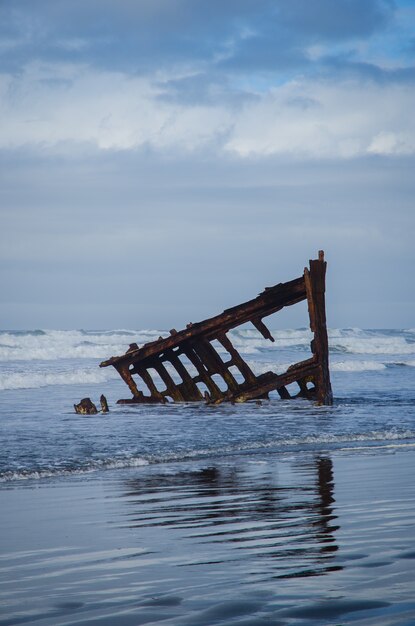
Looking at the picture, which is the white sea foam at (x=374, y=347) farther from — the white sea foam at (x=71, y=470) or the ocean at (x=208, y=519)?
the white sea foam at (x=71, y=470)

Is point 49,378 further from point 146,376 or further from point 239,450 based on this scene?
point 239,450

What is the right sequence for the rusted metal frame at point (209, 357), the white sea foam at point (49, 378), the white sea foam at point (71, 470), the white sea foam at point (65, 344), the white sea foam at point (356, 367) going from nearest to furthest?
the white sea foam at point (71, 470)
the rusted metal frame at point (209, 357)
the white sea foam at point (49, 378)
the white sea foam at point (356, 367)
the white sea foam at point (65, 344)

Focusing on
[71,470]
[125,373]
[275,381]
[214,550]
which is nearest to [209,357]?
[275,381]

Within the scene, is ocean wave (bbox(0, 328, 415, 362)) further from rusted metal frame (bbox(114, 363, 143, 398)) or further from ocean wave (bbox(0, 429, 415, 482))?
ocean wave (bbox(0, 429, 415, 482))

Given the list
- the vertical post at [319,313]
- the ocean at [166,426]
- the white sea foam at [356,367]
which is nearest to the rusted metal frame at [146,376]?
the ocean at [166,426]

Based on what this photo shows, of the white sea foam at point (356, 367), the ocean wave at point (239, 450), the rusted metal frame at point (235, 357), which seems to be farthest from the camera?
the white sea foam at point (356, 367)

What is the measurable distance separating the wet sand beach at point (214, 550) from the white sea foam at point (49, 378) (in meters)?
16.4

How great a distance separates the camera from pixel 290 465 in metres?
8.69

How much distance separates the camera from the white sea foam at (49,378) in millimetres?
23906

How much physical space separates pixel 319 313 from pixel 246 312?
4.43ft

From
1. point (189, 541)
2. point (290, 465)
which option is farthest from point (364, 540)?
point (290, 465)

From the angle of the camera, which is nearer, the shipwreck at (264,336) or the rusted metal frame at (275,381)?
the shipwreck at (264,336)

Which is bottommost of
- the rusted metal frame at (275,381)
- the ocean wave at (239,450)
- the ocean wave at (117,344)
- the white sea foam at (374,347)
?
the ocean wave at (239,450)

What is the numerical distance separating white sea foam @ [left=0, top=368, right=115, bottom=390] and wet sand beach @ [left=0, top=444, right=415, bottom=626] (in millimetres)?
16414
